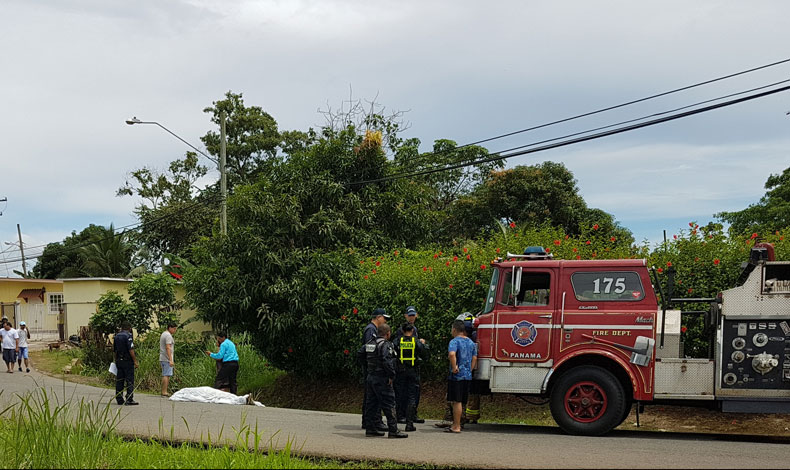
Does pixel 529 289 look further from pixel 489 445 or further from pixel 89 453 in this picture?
pixel 89 453

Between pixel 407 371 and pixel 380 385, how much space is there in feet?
3.76

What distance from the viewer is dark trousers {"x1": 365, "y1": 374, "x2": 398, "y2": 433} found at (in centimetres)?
1074

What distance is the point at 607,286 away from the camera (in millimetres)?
11203

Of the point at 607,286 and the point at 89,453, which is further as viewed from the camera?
the point at 607,286

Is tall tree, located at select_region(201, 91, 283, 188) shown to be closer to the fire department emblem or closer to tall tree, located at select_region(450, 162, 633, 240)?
tall tree, located at select_region(450, 162, 633, 240)

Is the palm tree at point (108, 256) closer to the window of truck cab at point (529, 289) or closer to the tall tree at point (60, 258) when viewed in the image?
the tall tree at point (60, 258)

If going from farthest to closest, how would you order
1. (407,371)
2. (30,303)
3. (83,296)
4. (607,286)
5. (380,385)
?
(30,303)
(83,296)
(407,371)
(607,286)
(380,385)

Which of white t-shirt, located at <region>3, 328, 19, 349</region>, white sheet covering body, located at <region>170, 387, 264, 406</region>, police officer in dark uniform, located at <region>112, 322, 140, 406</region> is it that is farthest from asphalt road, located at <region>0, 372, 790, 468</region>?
white t-shirt, located at <region>3, 328, 19, 349</region>

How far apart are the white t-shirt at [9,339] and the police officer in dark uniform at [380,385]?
54.1 ft

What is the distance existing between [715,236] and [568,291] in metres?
3.99

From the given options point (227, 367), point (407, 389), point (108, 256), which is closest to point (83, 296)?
point (108, 256)

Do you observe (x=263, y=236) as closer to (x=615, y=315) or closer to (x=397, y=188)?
(x=397, y=188)

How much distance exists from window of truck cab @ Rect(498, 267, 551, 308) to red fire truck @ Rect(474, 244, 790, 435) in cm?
1

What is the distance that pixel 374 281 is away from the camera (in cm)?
1623
